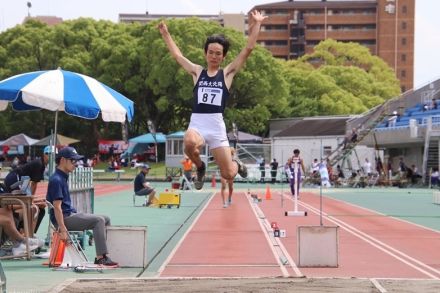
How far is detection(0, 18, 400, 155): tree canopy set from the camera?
2534 inches

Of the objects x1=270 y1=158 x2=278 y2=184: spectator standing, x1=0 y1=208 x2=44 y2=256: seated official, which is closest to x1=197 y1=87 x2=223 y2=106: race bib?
x1=0 y1=208 x2=44 y2=256: seated official

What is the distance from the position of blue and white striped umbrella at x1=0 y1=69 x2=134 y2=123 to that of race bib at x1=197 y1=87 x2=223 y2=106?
387 cm

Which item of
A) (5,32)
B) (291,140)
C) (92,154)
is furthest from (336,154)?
(5,32)

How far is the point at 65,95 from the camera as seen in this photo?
1258cm

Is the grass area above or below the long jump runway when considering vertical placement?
above

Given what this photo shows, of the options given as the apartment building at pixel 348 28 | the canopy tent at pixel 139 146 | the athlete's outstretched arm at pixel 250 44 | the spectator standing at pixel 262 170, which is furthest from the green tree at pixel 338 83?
the athlete's outstretched arm at pixel 250 44

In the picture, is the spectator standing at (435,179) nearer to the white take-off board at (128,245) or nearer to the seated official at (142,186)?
the seated official at (142,186)

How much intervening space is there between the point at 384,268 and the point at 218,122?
4115 millimetres

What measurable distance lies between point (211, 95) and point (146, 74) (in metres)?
57.1

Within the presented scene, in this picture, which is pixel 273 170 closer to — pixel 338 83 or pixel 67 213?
pixel 338 83

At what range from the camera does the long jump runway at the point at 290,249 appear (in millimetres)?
11422

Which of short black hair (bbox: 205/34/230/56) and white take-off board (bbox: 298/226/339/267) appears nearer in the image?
short black hair (bbox: 205/34/230/56)

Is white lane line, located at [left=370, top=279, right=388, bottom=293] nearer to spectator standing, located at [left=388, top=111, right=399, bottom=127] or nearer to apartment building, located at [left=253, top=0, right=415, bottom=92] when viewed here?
spectator standing, located at [left=388, top=111, right=399, bottom=127]

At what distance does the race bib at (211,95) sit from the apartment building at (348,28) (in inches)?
4520
